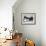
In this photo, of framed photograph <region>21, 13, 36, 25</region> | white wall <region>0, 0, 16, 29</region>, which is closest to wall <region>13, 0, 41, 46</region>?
framed photograph <region>21, 13, 36, 25</region>

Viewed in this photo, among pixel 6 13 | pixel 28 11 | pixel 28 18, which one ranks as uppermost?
pixel 28 11

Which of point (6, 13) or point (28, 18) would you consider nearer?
point (6, 13)

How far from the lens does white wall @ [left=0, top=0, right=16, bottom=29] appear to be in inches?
188

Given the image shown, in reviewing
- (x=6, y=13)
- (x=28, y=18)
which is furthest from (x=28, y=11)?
(x=6, y=13)

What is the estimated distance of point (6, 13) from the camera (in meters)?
4.80

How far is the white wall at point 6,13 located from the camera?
188 inches

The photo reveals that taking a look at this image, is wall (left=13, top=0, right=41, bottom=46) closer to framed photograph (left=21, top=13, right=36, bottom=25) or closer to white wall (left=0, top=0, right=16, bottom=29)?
framed photograph (left=21, top=13, right=36, bottom=25)

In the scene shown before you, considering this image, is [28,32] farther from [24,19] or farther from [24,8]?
[24,8]

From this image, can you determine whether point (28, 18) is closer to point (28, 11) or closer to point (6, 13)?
point (28, 11)

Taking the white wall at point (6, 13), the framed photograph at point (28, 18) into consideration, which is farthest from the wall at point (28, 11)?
the white wall at point (6, 13)

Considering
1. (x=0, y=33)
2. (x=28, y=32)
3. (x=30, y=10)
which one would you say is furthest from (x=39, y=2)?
(x=0, y=33)

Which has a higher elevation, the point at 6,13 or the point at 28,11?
the point at 28,11

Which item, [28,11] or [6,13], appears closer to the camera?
[6,13]

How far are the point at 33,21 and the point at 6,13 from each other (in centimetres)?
164
